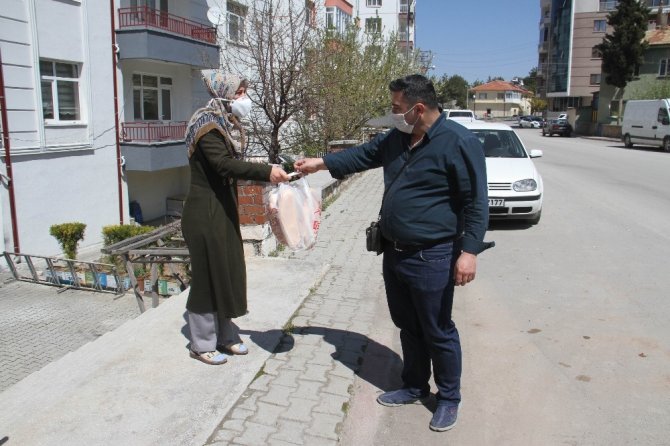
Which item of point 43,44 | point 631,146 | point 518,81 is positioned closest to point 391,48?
point 43,44

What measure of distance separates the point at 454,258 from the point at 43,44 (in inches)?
563

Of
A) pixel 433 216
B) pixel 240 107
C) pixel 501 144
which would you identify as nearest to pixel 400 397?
pixel 433 216

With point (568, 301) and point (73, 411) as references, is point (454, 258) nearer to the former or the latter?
point (73, 411)

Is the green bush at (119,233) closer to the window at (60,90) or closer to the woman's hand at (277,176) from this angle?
the window at (60,90)

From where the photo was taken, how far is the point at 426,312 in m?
3.10

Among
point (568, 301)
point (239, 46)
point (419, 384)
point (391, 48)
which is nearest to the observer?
point (419, 384)

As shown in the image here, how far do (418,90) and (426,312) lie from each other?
121cm

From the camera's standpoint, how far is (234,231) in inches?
145

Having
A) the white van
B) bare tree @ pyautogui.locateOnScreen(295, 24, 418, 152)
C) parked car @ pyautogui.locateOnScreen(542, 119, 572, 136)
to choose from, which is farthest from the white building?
parked car @ pyautogui.locateOnScreen(542, 119, 572, 136)

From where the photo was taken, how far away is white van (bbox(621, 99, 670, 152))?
2795 cm

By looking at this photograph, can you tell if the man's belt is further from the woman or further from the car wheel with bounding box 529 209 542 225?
the car wheel with bounding box 529 209 542 225

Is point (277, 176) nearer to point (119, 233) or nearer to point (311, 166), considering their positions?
point (311, 166)

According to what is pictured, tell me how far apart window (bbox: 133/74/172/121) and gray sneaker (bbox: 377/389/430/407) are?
54.8ft

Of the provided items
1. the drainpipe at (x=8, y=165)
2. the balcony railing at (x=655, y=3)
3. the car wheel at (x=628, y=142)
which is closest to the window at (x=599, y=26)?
the balcony railing at (x=655, y=3)
